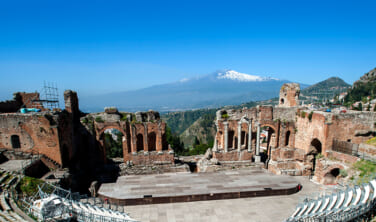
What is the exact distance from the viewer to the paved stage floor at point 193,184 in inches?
632

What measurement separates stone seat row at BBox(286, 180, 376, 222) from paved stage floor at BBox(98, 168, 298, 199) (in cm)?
400

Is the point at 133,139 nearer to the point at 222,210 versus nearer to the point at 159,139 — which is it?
the point at 159,139

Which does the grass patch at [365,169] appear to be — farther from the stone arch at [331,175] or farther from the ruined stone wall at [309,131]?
the ruined stone wall at [309,131]

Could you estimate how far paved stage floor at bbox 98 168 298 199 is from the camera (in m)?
16.1

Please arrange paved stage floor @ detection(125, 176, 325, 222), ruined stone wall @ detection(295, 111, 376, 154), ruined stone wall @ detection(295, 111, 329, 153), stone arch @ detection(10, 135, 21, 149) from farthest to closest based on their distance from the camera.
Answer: ruined stone wall @ detection(295, 111, 329, 153) → ruined stone wall @ detection(295, 111, 376, 154) → stone arch @ detection(10, 135, 21, 149) → paved stage floor @ detection(125, 176, 325, 222)

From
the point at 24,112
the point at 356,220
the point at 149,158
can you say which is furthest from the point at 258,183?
the point at 24,112

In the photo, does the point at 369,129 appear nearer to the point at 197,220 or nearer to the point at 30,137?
the point at 197,220

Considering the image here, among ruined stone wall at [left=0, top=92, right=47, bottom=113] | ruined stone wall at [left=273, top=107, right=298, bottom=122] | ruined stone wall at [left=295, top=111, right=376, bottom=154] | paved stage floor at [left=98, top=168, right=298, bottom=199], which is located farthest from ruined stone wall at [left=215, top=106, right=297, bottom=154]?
ruined stone wall at [left=0, top=92, right=47, bottom=113]

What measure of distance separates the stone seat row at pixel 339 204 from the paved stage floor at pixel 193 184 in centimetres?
400

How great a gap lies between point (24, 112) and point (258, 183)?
71.3ft

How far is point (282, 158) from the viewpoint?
21.8 m

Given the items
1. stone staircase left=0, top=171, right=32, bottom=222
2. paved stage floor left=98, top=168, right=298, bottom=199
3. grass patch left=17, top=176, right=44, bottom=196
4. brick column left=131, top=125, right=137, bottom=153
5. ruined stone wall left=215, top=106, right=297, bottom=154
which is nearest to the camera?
stone staircase left=0, top=171, right=32, bottom=222

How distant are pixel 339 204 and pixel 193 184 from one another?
10.0 meters

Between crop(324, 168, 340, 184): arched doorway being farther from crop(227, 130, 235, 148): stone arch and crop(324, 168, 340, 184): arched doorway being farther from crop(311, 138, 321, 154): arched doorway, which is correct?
crop(227, 130, 235, 148): stone arch
